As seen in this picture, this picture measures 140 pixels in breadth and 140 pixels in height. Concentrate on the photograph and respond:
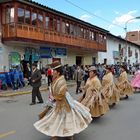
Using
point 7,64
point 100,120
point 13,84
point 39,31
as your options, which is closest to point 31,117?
point 100,120

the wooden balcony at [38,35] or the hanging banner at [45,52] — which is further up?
the wooden balcony at [38,35]

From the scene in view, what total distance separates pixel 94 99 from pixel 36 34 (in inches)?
588

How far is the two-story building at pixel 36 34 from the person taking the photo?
21281 millimetres

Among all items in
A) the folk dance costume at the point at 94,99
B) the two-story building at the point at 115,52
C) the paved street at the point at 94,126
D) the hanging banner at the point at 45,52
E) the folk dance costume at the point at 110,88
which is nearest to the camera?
the paved street at the point at 94,126

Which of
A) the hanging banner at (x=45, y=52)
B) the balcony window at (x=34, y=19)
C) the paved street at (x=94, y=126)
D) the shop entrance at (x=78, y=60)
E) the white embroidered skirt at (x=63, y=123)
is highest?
the balcony window at (x=34, y=19)

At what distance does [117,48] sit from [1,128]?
41.6 meters

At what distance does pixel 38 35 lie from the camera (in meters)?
23.3

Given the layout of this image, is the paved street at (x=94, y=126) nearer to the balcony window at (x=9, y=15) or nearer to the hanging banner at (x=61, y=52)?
the balcony window at (x=9, y=15)

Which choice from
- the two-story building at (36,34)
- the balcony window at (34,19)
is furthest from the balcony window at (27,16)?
the balcony window at (34,19)

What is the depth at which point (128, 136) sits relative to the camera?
23.9 ft

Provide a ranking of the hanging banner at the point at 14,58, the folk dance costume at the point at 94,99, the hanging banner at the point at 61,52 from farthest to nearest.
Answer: the hanging banner at the point at 61,52 < the hanging banner at the point at 14,58 < the folk dance costume at the point at 94,99

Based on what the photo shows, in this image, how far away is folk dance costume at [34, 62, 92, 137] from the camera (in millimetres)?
6297

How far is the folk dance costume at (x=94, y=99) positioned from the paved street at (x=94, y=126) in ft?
1.06

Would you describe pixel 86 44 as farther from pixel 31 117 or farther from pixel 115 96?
pixel 31 117
